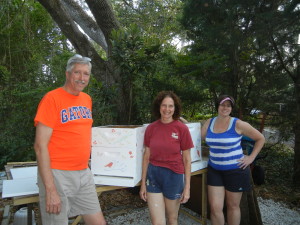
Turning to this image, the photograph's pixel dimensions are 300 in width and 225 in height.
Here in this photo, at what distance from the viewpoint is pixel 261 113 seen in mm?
5227

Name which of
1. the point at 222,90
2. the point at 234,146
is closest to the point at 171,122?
the point at 234,146

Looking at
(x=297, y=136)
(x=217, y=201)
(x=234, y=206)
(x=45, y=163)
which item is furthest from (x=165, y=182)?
(x=297, y=136)

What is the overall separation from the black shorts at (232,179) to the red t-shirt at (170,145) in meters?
0.56

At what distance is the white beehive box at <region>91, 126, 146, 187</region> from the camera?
1.96m

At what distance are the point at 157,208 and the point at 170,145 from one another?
21.7 inches

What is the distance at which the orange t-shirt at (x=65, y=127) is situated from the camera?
157cm

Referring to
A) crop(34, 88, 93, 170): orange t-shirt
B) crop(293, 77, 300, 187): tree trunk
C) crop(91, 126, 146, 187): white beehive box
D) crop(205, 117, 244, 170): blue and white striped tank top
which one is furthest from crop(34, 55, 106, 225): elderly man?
crop(293, 77, 300, 187): tree trunk

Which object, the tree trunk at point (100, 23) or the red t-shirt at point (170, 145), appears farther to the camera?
the tree trunk at point (100, 23)

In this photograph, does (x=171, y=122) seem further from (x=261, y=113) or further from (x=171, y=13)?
(x=171, y=13)

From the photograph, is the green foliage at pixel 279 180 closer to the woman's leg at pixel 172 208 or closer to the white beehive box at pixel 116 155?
the woman's leg at pixel 172 208

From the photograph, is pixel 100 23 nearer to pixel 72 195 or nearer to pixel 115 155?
pixel 115 155

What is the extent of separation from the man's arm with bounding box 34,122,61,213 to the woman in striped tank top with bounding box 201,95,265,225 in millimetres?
1549

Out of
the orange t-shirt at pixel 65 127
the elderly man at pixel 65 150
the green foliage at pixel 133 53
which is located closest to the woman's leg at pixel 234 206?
the elderly man at pixel 65 150

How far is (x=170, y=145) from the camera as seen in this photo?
6.72 feet
